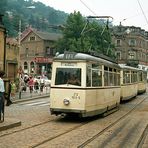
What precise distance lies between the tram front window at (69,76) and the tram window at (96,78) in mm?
1077

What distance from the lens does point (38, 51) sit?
3871 inches

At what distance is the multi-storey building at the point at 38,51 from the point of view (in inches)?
3767

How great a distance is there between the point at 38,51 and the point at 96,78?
79.1m

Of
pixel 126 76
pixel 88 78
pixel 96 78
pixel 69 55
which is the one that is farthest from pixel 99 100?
pixel 126 76

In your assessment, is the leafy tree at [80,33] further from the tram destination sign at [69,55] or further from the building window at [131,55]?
the tram destination sign at [69,55]

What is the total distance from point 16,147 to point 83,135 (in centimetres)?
348

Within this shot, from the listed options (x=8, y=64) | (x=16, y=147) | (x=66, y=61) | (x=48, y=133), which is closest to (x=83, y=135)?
(x=48, y=133)

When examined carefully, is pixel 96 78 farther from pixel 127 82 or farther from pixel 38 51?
pixel 38 51

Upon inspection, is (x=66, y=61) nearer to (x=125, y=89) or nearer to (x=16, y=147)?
(x=16, y=147)

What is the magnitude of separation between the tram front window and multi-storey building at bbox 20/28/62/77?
249ft

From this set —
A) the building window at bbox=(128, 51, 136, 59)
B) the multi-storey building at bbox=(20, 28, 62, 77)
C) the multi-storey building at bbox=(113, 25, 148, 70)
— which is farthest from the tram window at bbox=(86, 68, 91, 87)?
the building window at bbox=(128, 51, 136, 59)

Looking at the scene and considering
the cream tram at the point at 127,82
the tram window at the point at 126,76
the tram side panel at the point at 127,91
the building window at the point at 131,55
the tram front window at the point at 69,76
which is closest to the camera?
the tram front window at the point at 69,76

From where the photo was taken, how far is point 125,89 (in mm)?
33000

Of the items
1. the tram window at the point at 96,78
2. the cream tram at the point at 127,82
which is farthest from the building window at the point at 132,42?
the tram window at the point at 96,78
